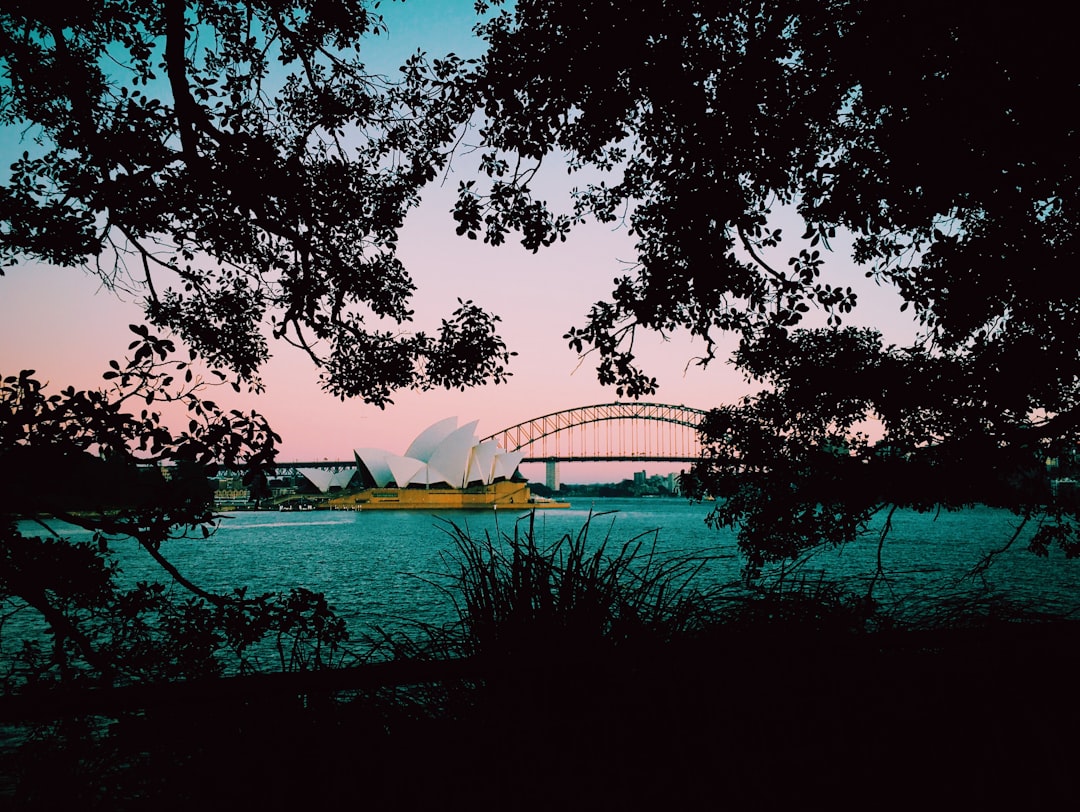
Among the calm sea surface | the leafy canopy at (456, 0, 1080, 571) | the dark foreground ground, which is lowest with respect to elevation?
the calm sea surface

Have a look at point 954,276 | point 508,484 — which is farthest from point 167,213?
point 508,484

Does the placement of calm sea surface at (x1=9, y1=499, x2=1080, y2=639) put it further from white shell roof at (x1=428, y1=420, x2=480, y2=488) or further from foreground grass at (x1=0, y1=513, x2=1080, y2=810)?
white shell roof at (x1=428, y1=420, x2=480, y2=488)

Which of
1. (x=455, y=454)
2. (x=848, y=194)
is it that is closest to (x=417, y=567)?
(x=848, y=194)

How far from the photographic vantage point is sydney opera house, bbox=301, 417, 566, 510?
86000mm

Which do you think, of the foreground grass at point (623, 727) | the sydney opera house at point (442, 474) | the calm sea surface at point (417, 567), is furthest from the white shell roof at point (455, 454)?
the foreground grass at point (623, 727)

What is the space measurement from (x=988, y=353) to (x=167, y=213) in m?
7.04

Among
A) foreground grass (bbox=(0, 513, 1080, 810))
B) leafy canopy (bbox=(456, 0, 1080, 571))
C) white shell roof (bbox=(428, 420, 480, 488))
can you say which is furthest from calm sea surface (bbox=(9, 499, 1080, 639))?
white shell roof (bbox=(428, 420, 480, 488))

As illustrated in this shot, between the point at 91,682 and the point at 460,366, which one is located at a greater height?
the point at 460,366

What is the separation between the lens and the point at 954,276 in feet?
17.9

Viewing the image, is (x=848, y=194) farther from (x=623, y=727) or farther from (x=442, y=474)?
(x=442, y=474)

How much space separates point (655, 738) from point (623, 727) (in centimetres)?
12

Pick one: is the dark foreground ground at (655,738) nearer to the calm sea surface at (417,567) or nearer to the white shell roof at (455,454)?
the calm sea surface at (417,567)

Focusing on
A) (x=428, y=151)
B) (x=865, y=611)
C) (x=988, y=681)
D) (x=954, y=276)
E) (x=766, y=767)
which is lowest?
(x=766, y=767)

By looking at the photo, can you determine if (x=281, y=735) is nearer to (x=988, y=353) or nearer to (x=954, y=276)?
(x=954, y=276)
